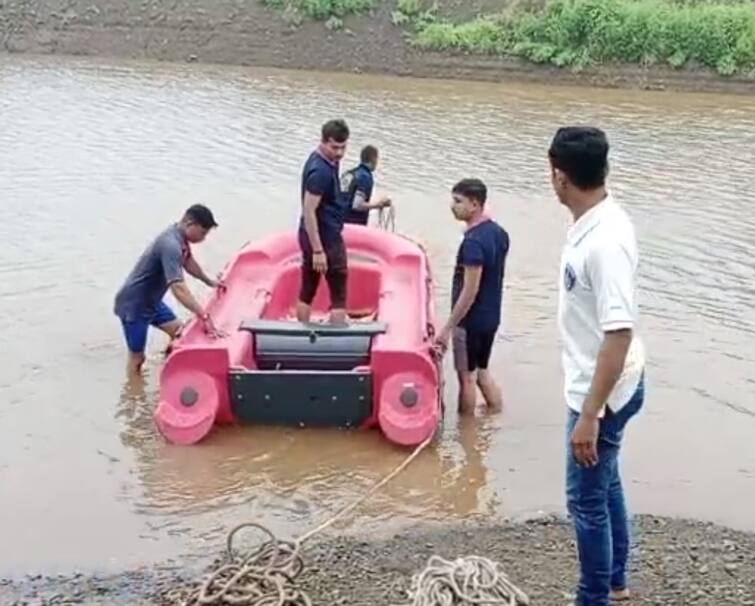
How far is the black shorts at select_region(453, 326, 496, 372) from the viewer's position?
7.50 meters

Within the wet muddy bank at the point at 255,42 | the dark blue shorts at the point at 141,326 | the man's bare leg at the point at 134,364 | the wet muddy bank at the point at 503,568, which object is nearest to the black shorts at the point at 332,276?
the dark blue shorts at the point at 141,326

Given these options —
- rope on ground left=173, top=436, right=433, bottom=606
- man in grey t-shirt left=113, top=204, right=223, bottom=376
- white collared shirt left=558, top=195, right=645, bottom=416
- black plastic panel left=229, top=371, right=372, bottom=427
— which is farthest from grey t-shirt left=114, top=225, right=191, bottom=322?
white collared shirt left=558, top=195, right=645, bottom=416

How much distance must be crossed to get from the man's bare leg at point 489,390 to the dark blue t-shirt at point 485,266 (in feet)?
1.67

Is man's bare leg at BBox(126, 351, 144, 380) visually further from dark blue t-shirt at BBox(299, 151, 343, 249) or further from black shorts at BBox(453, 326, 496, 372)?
black shorts at BBox(453, 326, 496, 372)

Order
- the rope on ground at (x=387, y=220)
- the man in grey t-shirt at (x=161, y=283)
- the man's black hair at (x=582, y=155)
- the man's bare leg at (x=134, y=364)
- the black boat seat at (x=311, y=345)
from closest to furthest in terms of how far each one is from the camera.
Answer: the man's black hair at (x=582, y=155) < the black boat seat at (x=311, y=345) < the man in grey t-shirt at (x=161, y=283) < the man's bare leg at (x=134, y=364) < the rope on ground at (x=387, y=220)

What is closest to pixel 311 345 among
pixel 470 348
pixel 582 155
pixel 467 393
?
pixel 470 348

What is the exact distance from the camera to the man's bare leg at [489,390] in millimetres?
7910

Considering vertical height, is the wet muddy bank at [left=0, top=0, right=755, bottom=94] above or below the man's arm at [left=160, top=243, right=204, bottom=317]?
above

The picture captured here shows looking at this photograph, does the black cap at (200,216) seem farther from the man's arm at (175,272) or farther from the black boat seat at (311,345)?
the black boat seat at (311,345)

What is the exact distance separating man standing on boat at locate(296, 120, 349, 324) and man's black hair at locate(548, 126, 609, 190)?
360 centimetres

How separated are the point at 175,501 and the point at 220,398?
88 cm

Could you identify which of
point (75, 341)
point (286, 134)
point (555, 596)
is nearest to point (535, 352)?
point (75, 341)

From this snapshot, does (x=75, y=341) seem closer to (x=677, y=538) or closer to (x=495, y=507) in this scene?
(x=495, y=507)

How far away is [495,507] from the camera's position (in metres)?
6.80
